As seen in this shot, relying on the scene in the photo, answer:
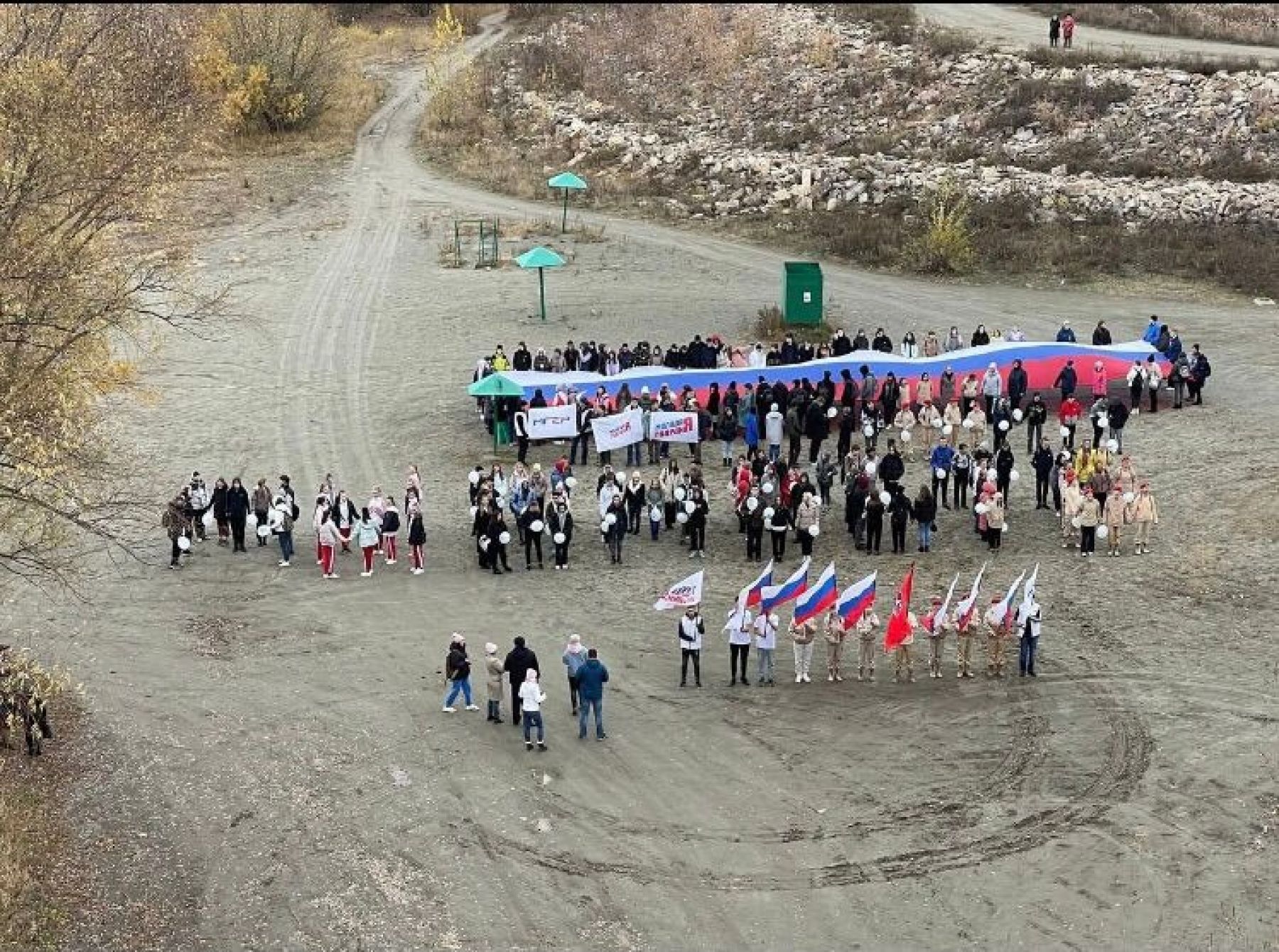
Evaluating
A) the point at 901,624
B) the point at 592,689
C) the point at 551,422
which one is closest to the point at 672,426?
the point at 551,422

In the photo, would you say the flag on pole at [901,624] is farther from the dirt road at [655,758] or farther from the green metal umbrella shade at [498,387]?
the green metal umbrella shade at [498,387]

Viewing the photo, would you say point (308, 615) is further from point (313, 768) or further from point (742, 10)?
point (742, 10)

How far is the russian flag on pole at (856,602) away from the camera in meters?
20.4

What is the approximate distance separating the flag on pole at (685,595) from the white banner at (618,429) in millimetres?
7303

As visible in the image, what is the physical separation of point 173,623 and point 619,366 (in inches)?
466

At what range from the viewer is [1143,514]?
78.7 ft

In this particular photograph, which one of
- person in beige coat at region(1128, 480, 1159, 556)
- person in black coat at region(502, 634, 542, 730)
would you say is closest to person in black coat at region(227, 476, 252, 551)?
person in black coat at region(502, 634, 542, 730)

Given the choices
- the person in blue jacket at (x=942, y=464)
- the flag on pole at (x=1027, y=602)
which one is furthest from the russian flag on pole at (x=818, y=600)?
the person in blue jacket at (x=942, y=464)

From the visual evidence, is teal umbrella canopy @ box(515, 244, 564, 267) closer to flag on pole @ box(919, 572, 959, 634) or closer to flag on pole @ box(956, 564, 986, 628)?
flag on pole @ box(919, 572, 959, 634)

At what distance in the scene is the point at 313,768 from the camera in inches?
726

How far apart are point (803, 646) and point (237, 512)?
389 inches

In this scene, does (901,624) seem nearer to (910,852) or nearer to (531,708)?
(910,852)

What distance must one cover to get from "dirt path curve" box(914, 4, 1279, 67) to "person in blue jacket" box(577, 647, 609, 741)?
4010cm

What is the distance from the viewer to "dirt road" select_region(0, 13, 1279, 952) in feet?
51.5
